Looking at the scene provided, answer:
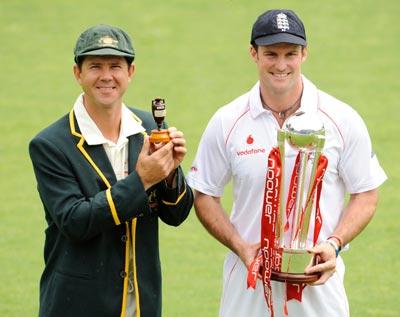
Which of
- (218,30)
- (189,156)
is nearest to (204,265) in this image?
(189,156)

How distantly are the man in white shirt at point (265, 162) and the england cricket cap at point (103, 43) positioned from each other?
1.85ft

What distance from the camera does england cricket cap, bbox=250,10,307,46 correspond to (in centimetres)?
498

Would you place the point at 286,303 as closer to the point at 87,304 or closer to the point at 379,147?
the point at 87,304

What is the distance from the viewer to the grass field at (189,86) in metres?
7.92

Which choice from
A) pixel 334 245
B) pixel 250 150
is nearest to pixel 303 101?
pixel 250 150

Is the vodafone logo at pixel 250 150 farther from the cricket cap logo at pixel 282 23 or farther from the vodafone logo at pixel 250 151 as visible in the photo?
the cricket cap logo at pixel 282 23

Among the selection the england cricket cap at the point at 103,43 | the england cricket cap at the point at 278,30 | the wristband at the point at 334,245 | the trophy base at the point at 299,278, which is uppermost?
the england cricket cap at the point at 278,30

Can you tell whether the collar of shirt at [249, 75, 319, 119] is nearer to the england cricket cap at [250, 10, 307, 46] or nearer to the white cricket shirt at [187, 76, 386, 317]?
the white cricket shirt at [187, 76, 386, 317]

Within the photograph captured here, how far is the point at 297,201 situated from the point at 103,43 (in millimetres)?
990

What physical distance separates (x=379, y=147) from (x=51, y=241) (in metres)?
5.80

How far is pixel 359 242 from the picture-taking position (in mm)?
8547

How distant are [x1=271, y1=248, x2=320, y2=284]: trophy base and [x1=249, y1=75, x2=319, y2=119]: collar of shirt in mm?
605

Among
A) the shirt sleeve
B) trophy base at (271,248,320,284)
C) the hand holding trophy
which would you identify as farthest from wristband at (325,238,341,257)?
the hand holding trophy

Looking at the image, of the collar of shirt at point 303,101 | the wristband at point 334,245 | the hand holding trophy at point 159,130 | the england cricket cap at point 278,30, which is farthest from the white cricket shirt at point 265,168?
the hand holding trophy at point 159,130
